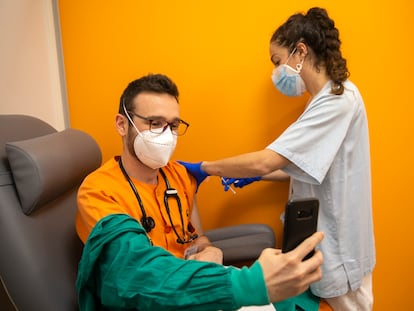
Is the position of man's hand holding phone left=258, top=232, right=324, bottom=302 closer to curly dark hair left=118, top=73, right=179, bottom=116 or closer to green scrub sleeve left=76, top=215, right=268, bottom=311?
green scrub sleeve left=76, top=215, right=268, bottom=311

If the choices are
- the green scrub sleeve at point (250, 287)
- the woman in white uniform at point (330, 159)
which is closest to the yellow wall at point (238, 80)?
the woman in white uniform at point (330, 159)

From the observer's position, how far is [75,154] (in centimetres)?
110

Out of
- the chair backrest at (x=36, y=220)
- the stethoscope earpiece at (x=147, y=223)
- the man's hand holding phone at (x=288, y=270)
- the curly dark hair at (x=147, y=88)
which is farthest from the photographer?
the curly dark hair at (x=147, y=88)

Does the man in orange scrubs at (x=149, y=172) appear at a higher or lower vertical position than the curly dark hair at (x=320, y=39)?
lower

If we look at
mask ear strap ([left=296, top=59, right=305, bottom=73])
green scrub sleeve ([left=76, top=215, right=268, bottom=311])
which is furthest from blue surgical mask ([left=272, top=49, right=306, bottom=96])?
green scrub sleeve ([left=76, top=215, right=268, bottom=311])

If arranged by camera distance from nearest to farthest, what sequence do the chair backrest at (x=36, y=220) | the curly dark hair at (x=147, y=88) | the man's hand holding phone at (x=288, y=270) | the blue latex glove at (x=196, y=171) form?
the man's hand holding phone at (x=288, y=270)
the chair backrest at (x=36, y=220)
the curly dark hair at (x=147, y=88)
the blue latex glove at (x=196, y=171)

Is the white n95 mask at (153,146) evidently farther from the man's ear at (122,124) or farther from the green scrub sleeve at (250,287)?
the green scrub sleeve at (250,287)

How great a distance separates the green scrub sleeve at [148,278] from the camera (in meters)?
0.62

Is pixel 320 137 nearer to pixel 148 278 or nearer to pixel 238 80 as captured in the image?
pixel 238 80

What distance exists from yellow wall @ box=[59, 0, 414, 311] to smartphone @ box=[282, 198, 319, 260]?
870 mm

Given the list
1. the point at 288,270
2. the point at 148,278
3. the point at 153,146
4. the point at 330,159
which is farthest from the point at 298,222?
the point at 153,146

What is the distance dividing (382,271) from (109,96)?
162 centimetres

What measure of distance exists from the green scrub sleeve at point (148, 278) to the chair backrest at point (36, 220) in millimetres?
136

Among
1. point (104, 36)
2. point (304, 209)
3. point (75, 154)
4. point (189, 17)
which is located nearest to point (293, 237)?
point (304, 209)
